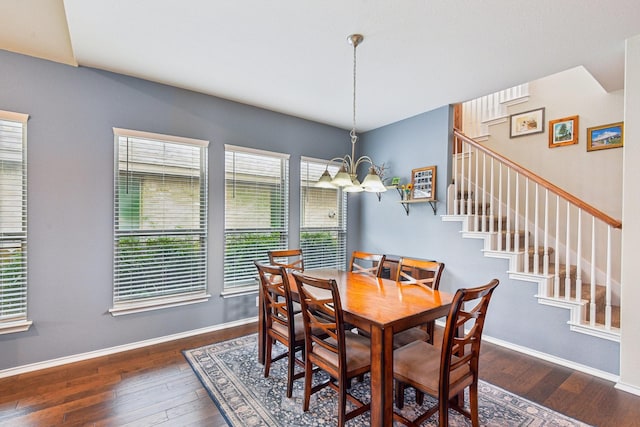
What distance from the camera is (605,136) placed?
3.45 m

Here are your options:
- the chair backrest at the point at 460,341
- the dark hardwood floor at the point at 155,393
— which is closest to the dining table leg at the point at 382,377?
the chair backrest at the point at 460,341

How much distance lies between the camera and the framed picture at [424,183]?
3895 millimetres

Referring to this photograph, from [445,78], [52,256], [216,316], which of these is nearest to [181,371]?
[216,316]

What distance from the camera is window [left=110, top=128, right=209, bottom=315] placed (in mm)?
3059

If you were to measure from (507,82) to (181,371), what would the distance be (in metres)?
Result: 4.22

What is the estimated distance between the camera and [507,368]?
2.78 m

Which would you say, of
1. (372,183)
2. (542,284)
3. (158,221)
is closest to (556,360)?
(542,284)

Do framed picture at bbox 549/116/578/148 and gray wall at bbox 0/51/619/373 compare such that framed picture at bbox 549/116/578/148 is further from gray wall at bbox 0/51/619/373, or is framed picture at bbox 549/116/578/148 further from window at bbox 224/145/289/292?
window at bbox 224/145/289/292

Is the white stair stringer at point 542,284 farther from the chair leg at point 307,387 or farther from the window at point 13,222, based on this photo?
the window at point 13,222

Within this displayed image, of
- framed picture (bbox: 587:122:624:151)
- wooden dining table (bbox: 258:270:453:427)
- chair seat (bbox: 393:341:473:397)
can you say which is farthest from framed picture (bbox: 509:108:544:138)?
chair seat (bbox: 393:341:473:397)

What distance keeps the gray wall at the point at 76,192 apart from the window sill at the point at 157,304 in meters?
0.07

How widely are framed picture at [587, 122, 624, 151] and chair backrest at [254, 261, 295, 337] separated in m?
3.89

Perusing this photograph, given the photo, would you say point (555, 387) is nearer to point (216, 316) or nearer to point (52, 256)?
point (216, 316)

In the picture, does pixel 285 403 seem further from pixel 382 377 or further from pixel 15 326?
pixel 15 326
